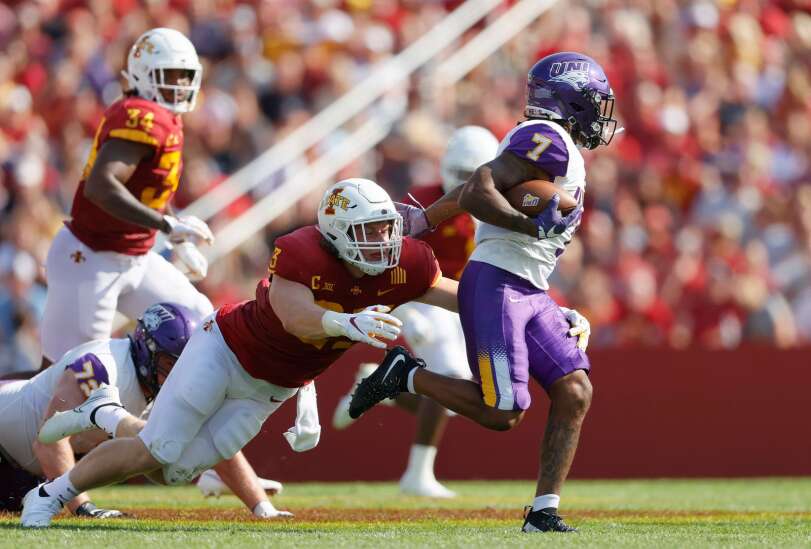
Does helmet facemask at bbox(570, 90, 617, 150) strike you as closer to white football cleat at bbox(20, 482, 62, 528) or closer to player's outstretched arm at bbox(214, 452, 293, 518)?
player's outstretched arm at bbox(214, 452, 293, 518)

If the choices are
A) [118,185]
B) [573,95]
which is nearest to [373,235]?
[573,95]

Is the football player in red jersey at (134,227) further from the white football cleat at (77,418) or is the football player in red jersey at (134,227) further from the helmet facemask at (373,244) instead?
the helmet facemask at (373,244)

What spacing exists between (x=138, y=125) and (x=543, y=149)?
222 cm

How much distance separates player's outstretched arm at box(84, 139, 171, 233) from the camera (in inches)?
285

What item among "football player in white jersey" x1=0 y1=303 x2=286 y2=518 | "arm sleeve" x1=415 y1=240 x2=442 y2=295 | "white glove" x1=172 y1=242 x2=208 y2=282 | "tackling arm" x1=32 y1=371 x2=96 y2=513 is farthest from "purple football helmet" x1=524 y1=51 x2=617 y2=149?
"tackling arm" x1=32 y1=371 x2=96 y2=513

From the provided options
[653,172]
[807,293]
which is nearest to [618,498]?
[807,293]

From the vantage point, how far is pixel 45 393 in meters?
6.67

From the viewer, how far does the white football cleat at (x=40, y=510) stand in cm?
599

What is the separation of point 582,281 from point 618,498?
270 cm

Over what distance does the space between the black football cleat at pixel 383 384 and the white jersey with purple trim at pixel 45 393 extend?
1.12 meters

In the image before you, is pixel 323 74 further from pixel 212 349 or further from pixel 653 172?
pixel 212 349

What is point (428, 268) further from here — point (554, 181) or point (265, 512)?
point (265, 512)

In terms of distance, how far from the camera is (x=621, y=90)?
13133mm

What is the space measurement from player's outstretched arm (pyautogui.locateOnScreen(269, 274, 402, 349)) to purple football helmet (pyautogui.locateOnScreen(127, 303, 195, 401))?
31.3 inches
